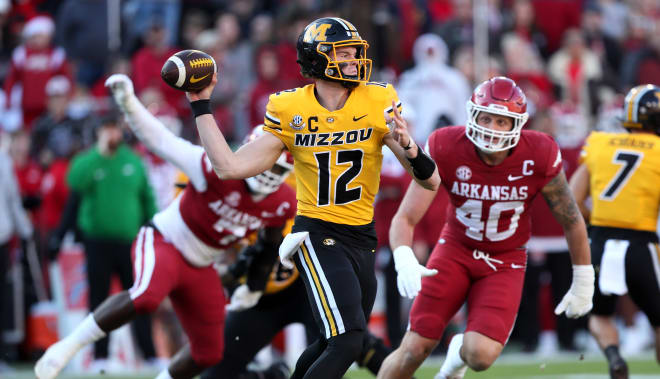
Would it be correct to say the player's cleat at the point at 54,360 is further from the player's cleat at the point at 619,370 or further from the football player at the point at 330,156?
the player's cleat at the point at 619,370

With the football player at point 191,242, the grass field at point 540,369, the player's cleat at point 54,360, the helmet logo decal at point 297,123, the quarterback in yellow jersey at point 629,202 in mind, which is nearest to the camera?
the helmet logo decal at point 297,123

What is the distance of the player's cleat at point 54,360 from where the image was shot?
6.65 m

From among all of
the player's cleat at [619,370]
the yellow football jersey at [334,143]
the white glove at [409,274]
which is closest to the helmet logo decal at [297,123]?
the yellow football jersey at [334,143]

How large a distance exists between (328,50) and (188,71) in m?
0.70

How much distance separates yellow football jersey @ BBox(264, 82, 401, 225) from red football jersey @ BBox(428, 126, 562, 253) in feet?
2.22

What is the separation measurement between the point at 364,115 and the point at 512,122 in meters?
1.01

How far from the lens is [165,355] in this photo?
35.8 ft

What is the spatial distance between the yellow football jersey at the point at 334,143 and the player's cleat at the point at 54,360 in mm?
1881

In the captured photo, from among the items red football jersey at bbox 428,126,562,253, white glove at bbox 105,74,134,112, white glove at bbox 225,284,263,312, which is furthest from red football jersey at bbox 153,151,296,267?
red football jersey at bbox 428,126,562,253

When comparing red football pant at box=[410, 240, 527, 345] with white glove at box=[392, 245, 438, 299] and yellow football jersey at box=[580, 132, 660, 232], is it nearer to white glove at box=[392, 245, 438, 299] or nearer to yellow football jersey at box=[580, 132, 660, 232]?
white glove at box=[392, 245, 438, 299]

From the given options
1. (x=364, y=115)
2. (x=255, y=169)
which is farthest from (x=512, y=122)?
(x=255, y=169)

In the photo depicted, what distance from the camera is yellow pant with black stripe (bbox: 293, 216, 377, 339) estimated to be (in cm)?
552

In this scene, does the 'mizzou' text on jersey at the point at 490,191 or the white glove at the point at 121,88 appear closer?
the 'mizzou' text on jersey at the point at 490,191

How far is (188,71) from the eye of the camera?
548cm
